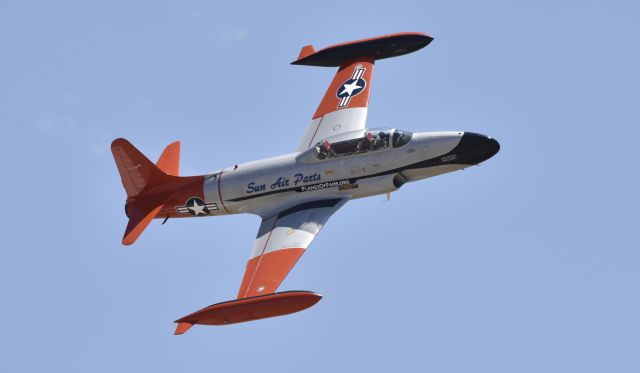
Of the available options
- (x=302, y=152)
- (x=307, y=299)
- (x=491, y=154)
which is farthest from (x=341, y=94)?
(x=307, y=299)

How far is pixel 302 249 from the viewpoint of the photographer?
84.3 feet

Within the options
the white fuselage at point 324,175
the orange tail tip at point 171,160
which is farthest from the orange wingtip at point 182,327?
the orange tail tip at point 171,160

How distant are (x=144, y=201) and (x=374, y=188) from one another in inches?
227

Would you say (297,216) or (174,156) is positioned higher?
(174,156)

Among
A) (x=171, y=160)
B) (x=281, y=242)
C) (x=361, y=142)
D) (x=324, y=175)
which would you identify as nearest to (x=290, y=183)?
(x=324, y=175)

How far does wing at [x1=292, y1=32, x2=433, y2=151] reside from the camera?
2880 cm

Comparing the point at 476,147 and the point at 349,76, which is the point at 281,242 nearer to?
the point at 476,147

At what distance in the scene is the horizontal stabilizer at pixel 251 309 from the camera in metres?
24.1

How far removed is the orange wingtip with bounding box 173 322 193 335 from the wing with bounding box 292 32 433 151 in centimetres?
610

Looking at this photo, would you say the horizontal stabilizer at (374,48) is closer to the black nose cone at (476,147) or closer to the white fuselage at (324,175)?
the white fuselage at (324,175)

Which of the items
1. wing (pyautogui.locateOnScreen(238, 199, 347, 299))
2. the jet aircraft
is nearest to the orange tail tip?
the jet aircraft

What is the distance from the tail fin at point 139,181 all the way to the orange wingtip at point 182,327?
4.10 meters

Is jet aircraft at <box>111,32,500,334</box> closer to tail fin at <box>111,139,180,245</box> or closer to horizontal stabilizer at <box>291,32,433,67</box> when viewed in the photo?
tail fin at <box>111,139,180,245</box>

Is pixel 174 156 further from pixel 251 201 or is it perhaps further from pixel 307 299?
pixel 307 299
